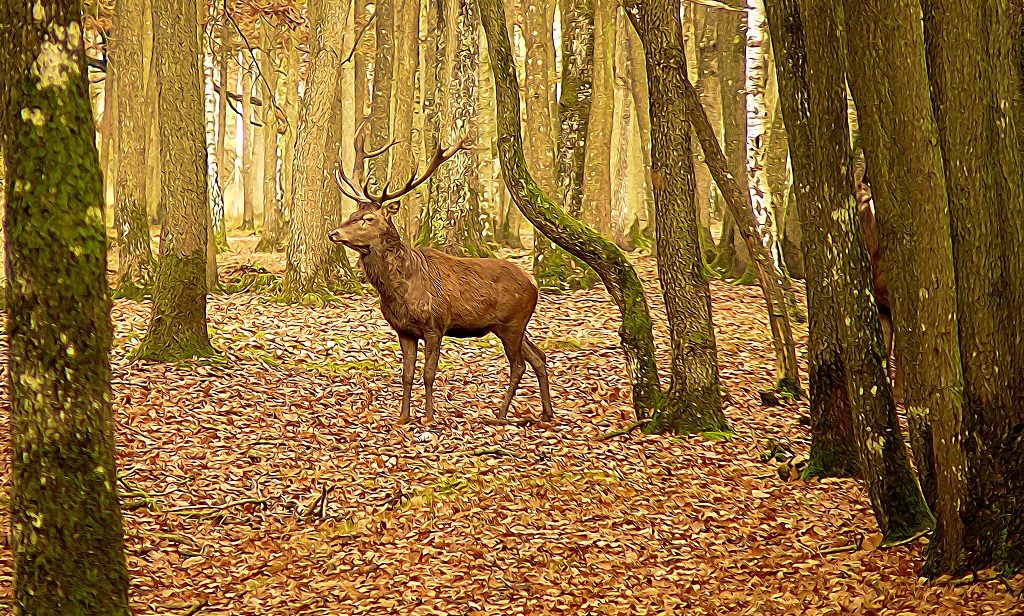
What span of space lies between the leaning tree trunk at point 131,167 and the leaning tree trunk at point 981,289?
12356 millimetres

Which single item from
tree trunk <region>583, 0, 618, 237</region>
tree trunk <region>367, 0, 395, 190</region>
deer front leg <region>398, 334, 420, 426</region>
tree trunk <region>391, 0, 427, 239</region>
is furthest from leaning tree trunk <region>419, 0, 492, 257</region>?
deer front leg <region>398, 334, 420, 426</region>

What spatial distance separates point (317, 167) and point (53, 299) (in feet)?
42.8

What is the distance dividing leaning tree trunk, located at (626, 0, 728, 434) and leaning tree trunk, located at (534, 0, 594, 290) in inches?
256

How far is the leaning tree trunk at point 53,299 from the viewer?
4652 millimetres

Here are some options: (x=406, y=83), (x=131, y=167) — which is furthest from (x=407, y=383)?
(x=406, y=83)

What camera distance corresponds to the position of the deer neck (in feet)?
33.7

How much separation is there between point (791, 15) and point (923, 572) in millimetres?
3730

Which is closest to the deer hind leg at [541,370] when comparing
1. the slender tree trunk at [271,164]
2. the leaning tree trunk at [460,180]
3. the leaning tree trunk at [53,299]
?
the leaning tree trunk at [53,299]

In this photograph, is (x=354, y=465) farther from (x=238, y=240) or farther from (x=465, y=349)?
(x=238, y=240)

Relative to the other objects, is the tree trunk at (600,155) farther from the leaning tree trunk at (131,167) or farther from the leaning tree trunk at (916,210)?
the leaning tree trunk at (916,210)

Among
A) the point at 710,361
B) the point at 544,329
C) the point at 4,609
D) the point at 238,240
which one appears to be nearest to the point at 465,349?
the point at 544,329

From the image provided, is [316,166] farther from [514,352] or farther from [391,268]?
[514,352]

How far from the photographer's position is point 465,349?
1431 centimetres

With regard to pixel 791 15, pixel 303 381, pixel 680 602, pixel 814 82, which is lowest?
pixel 680 602
